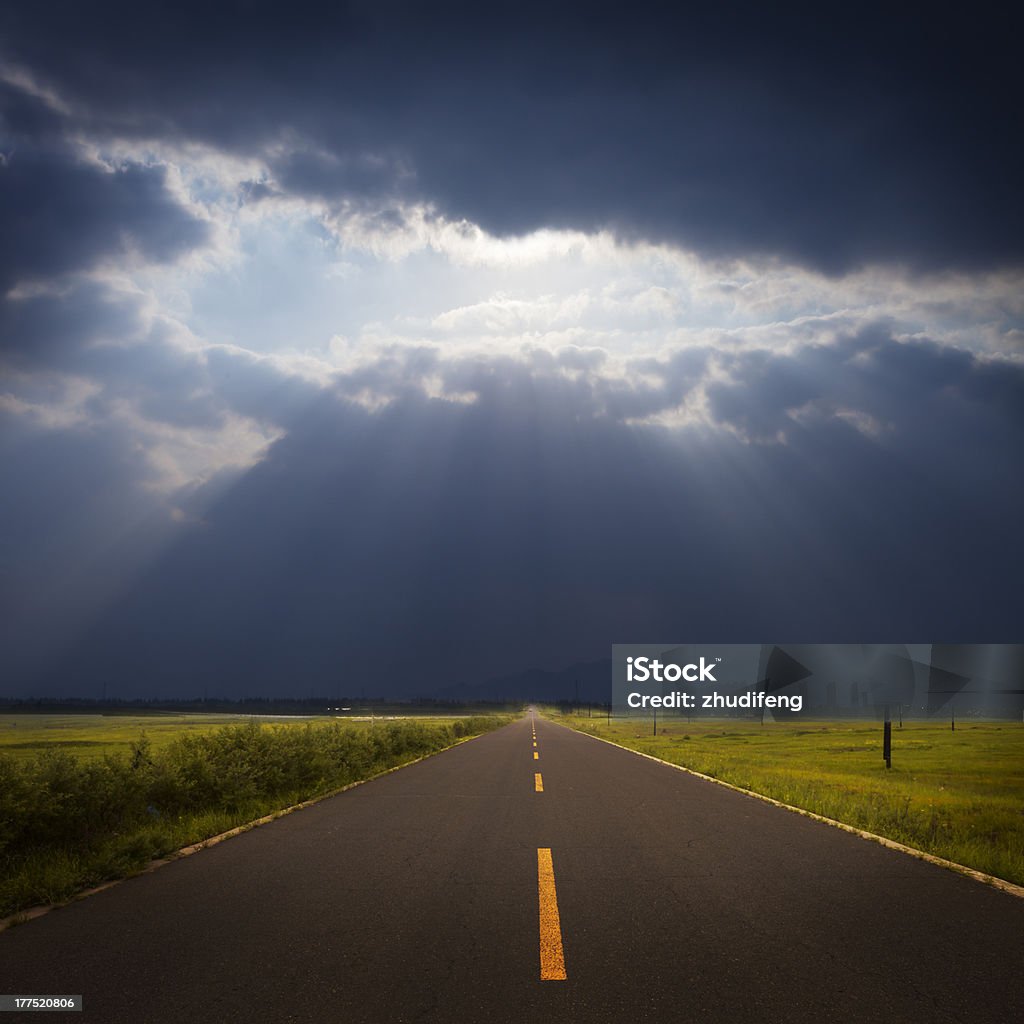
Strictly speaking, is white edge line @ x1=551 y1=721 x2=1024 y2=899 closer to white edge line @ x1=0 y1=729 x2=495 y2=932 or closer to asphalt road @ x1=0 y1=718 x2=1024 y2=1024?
asphalt road @ x1=0 y1=718 x2=1024 y2=1024

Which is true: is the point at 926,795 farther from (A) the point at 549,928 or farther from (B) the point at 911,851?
(A) the point at 549,928

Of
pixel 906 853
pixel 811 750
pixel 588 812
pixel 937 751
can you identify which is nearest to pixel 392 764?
pixel 588 812

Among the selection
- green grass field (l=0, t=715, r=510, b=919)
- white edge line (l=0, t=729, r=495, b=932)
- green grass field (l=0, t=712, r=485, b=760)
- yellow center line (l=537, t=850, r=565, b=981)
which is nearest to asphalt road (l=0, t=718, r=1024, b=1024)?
yellow center line (l=537, t=850, r=565, b=981)

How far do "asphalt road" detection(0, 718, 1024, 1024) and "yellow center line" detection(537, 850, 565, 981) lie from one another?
1.1 inches

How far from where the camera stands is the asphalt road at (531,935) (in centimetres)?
419

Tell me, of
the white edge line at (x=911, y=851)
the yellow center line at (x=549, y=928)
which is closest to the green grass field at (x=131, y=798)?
the yellow center line at (x=549, y=928)

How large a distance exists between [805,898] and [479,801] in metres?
7.80

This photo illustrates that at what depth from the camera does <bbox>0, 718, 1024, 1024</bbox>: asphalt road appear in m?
4.19

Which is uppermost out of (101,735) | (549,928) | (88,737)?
(549,928)

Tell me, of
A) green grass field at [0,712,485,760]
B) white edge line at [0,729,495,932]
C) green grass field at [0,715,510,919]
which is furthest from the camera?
green grass field at [0,712,485,760]

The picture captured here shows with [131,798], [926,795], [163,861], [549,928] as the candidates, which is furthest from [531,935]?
[926,795]

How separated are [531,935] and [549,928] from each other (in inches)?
9.0

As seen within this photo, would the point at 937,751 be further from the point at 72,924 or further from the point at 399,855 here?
the point at 72,924

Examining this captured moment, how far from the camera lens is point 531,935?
5.37m
